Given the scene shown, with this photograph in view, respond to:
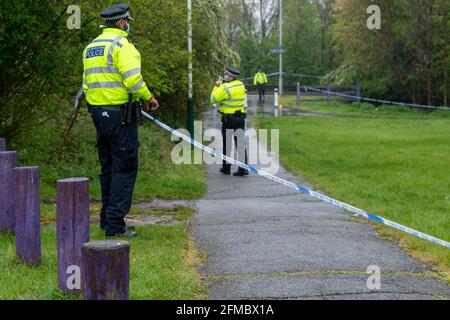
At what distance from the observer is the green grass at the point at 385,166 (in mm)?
8208

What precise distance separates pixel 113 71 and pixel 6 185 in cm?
154

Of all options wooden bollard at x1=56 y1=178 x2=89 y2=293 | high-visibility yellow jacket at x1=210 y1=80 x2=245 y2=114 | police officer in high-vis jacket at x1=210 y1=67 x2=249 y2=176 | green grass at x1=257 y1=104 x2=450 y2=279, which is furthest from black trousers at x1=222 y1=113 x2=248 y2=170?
wooden bollard at x1=56 y1=178 x2=89 y2=293

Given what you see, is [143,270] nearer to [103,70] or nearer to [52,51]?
[103,70]

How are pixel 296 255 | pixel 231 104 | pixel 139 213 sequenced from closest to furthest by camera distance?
pixel 296 255, pixel 139 213, pixel 231 104

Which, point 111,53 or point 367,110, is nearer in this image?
point 111,53

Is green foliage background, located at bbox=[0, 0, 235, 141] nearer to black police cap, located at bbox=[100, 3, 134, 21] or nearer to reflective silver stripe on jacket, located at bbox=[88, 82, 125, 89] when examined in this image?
black police cap, located at bbox=[100, 3, 134, 21]

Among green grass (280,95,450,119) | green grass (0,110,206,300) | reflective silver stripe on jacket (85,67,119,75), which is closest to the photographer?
green grass (0,110,206,300)

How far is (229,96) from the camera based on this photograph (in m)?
12.4

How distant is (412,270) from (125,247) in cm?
312

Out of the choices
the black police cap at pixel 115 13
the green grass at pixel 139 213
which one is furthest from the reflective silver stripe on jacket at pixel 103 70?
the green grass at pixel 139 213

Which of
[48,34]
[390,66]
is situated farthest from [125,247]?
[390,66]

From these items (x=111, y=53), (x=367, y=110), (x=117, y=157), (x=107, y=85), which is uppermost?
(x=111, y=53)

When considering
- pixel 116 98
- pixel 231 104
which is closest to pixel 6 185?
pixel 116 98

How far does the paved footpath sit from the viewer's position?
5.24 m
